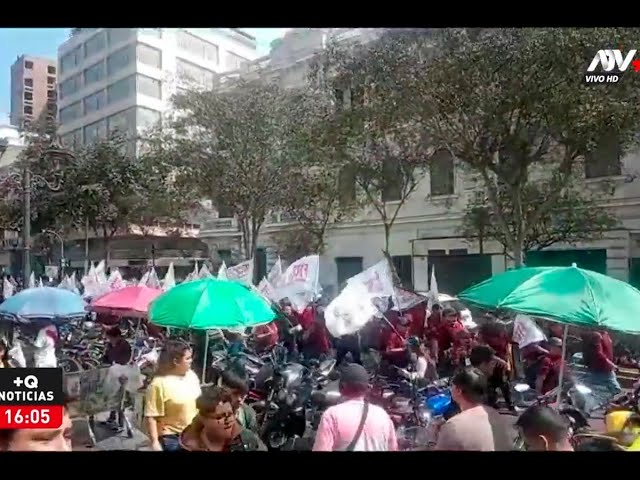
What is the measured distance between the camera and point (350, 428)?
292 cm

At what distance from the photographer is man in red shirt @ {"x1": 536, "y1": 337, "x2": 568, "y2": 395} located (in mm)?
3881

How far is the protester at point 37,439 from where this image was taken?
3760 millimetres

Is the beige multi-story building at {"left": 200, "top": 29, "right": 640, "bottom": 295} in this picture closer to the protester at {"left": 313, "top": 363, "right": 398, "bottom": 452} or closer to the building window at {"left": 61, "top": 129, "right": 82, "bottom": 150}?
the building window at {"left": 61, "top": 129, "right": 82, "bottom": 150}

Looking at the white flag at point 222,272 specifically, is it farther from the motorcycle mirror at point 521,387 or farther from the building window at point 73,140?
the motorcycle mirror at point 521,387

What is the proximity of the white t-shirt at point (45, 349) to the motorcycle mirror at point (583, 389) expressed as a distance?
3028mm

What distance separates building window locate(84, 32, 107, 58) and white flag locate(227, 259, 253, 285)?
5.14 feet

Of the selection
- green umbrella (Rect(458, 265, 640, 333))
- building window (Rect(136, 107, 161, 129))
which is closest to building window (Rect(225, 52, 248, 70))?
building window (Rect(136, 107, 161, 129))

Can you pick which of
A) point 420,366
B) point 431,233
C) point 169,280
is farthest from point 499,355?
point 169,280

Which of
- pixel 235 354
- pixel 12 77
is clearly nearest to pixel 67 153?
pixel 12 77

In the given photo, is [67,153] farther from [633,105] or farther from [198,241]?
[633,105]

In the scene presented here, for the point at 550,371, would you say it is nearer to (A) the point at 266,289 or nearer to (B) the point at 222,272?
(A) the point at 266,289

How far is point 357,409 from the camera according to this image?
9.65 ft

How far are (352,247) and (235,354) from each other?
1.01 m
